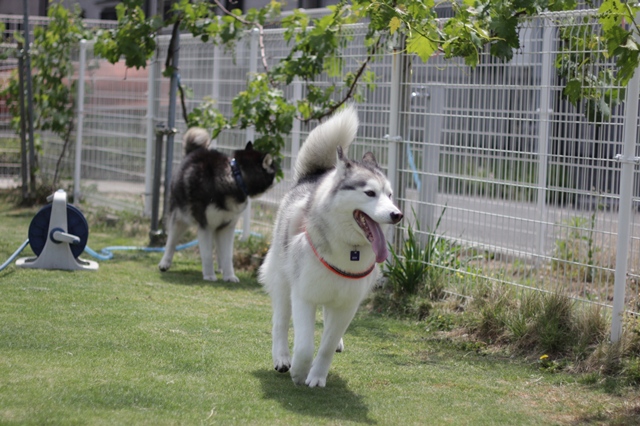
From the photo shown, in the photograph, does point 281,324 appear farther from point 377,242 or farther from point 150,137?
point 150,137

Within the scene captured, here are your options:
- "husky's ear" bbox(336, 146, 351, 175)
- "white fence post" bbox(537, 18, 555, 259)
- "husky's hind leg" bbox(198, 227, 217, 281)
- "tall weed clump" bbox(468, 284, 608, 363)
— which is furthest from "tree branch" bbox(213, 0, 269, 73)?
"husky's ear" bbox(336, 146, 351, 175)

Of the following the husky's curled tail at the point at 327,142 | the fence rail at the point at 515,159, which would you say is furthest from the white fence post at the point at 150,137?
the husky's curled tail at the point at 327,142

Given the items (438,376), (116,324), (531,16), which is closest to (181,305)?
(116,324)

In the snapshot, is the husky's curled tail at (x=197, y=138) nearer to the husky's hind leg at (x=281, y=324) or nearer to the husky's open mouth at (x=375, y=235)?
the husky's hind leg at (x=281, y=324)

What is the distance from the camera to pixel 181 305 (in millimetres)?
6211

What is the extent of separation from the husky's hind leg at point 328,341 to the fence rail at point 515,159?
1.70m

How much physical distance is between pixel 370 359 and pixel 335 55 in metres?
3.32

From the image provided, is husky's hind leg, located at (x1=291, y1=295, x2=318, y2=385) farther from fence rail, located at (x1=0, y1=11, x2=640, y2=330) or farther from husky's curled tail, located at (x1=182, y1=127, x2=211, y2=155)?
husky's curled tail, located at (x1=182, y1=127, x2=211, y2=155)

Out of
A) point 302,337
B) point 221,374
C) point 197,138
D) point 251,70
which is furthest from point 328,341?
point 251,70

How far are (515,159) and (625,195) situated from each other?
105 cm

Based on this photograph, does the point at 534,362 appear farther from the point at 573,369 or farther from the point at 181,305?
the point at 181,305

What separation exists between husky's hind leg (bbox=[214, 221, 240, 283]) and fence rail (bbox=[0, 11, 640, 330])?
1418mm

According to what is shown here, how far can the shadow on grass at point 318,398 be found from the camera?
12.5 ft

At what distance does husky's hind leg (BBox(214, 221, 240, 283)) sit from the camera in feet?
24.3
